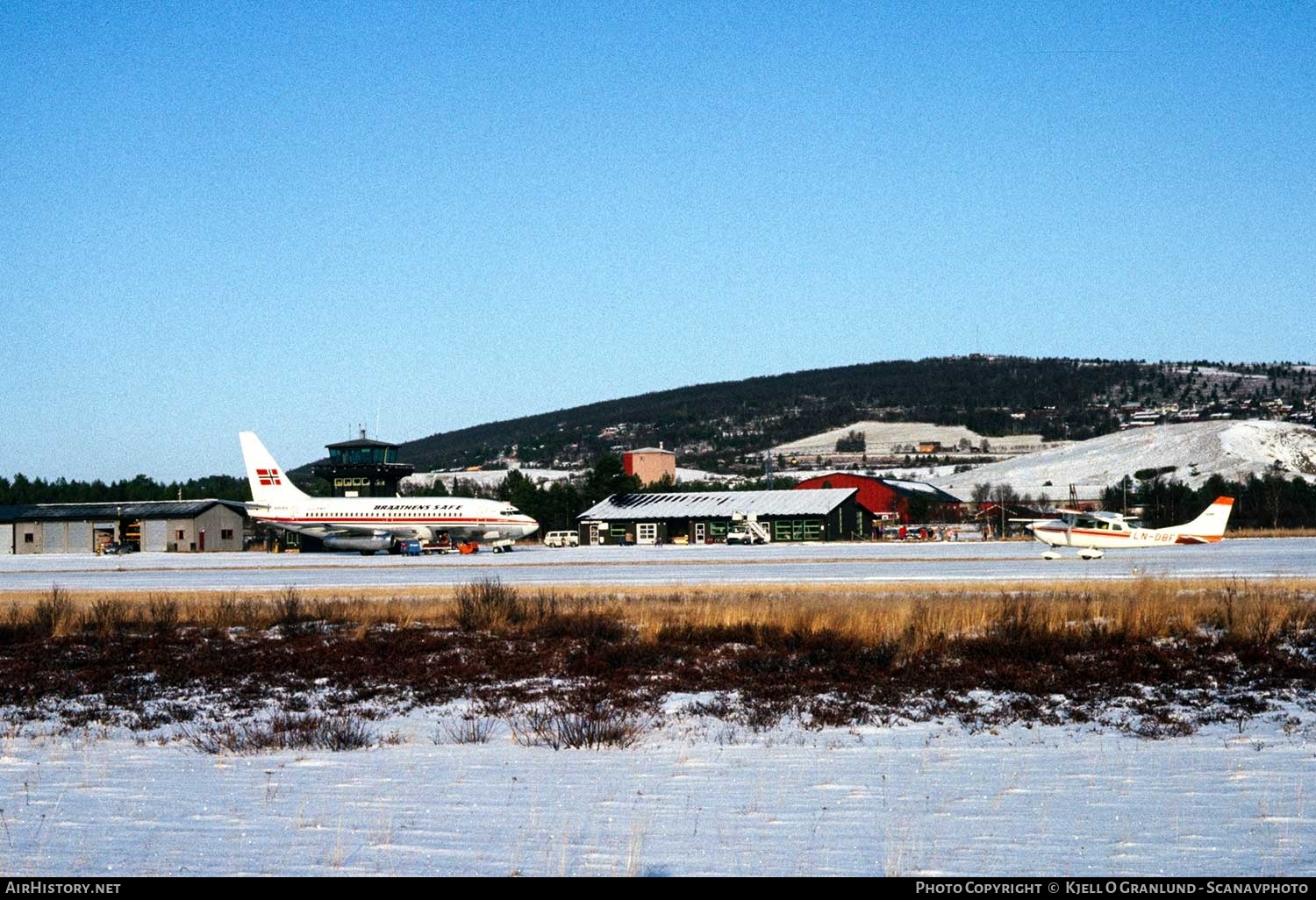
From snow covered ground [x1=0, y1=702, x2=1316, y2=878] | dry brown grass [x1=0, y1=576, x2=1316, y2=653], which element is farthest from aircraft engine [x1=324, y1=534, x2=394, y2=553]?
snow covered ground [x1=0, y1=702, x2=1316, y2=878]

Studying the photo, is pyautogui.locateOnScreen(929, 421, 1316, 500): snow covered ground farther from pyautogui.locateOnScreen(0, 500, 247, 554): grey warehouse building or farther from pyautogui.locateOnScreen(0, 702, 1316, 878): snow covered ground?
pyautogui.locateOnScreen(0, 702, 1316, 878): snow covered ground

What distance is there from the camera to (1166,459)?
163 m

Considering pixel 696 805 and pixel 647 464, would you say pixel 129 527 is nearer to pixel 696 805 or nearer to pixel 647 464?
pixel 647 464

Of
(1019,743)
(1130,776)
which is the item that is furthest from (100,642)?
(1130,776)

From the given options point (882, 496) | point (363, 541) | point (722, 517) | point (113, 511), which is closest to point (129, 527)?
point (113, 511)

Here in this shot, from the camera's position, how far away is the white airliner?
2889 inches

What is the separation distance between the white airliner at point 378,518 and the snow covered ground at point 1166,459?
91.8 meters

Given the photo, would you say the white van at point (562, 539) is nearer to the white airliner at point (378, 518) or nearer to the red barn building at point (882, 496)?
the white airliner at point (378, 518)

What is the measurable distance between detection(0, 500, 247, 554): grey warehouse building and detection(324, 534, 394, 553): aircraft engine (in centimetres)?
2112

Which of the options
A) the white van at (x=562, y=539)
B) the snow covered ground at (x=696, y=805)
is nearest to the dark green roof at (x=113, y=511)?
the white van at (x=562, y=539)

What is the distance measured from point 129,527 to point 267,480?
21.1 meters

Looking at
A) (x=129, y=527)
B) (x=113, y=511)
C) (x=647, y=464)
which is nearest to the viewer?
(x=129, y=527)

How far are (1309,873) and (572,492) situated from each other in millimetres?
100906
